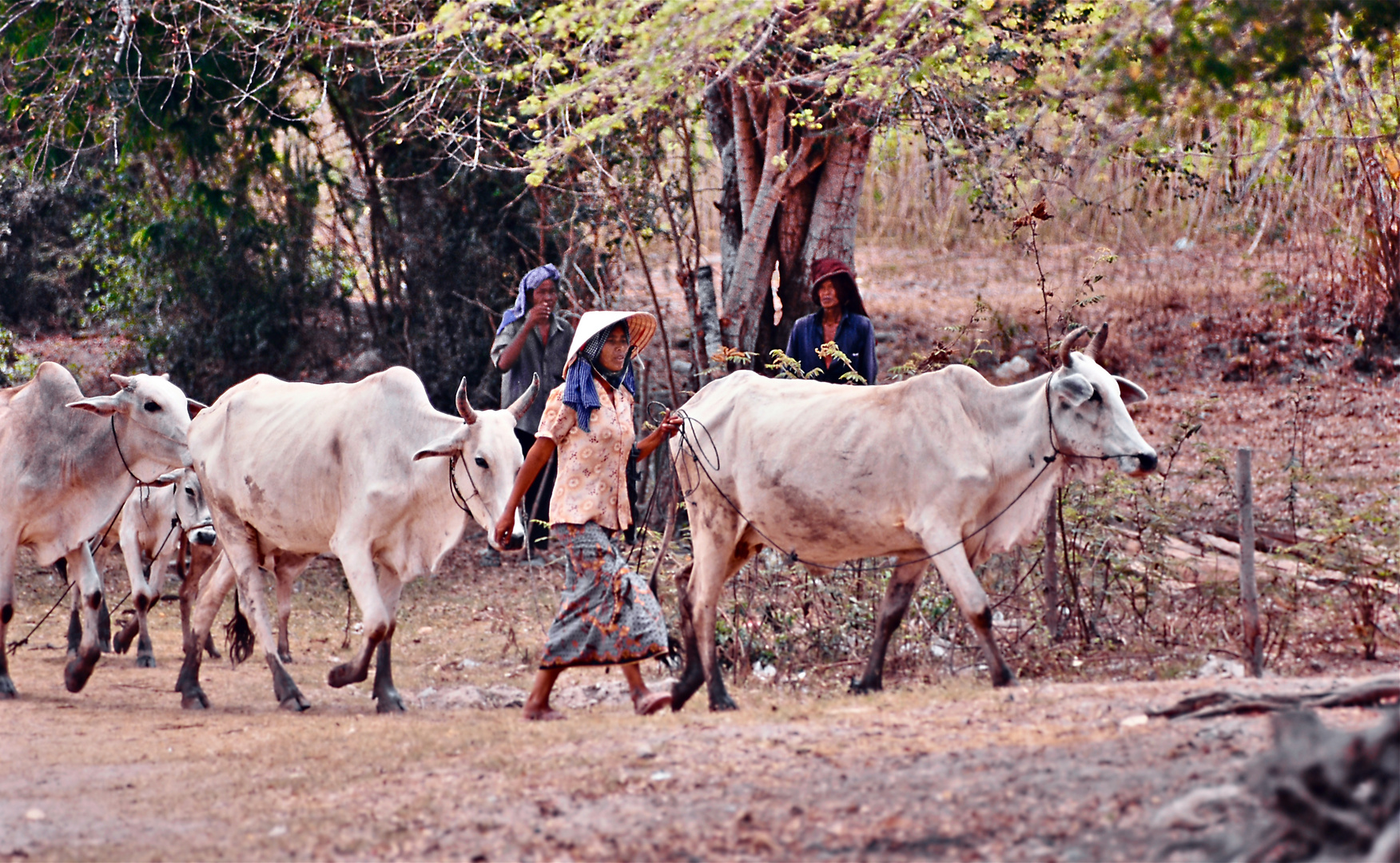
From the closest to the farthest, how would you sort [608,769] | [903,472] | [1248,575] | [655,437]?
[608,769] → [655,437] → [903,472] → [1248,575]

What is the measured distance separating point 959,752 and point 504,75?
6893mm

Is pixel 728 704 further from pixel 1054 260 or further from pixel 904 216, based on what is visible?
pixel 904 216

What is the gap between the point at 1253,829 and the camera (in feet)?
10.4

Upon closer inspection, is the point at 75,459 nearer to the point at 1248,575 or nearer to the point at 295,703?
the point at 295,703

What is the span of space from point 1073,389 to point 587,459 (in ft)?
6.82

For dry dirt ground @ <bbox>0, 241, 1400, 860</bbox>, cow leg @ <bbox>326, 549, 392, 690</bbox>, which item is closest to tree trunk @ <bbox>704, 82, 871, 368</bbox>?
dry dirt ground @ <bbox>0, 241, 1400, 860</bbox>

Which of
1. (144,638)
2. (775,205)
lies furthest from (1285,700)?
(775,205)

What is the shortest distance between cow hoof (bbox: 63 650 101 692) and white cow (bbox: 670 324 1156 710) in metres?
3.32

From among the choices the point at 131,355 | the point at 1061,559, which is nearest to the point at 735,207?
the point at 1061,559

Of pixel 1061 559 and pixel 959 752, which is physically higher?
pixel 959 752

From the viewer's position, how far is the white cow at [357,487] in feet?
22.2

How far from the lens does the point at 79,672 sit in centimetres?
760

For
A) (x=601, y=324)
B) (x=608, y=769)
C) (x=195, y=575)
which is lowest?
(x=195, y=575)

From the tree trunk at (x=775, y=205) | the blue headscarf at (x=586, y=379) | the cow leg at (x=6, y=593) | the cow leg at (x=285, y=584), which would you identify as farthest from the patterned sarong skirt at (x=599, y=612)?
the tree trunk at (x=775, y=205)
